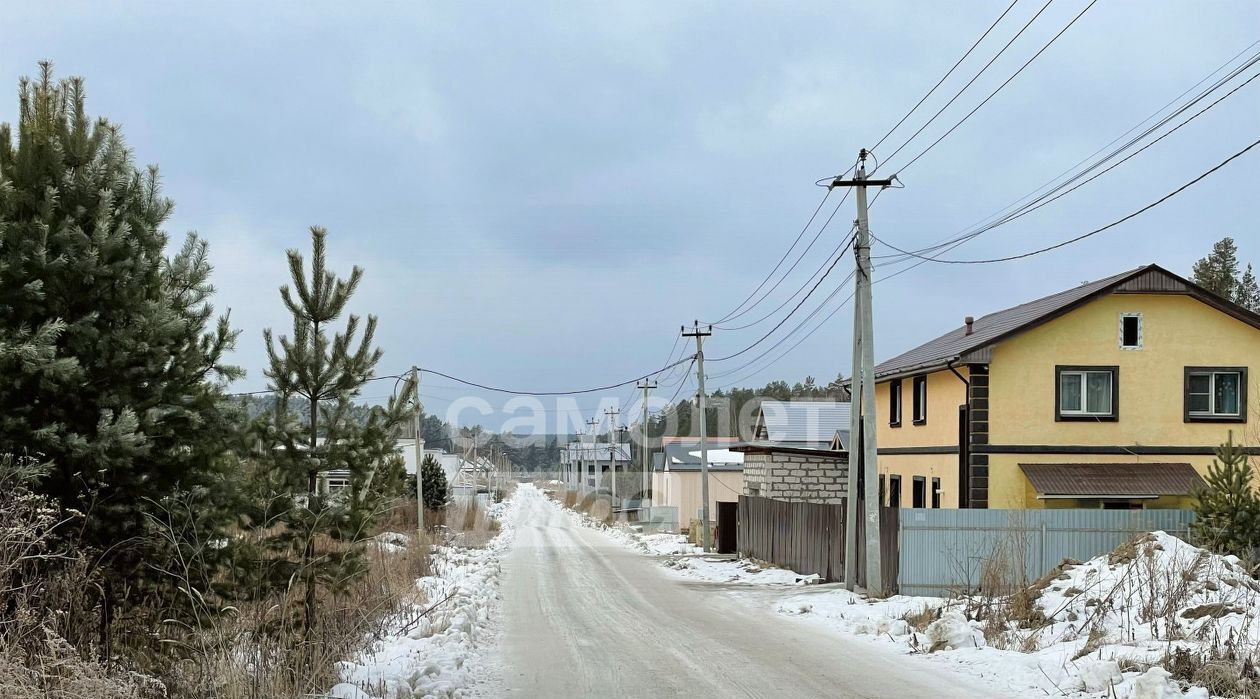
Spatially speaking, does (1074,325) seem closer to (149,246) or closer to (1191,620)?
(1191,620)

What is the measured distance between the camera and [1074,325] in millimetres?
23734

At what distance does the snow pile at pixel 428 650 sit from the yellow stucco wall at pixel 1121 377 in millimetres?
11965

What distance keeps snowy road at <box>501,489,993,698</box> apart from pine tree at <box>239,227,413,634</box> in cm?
241

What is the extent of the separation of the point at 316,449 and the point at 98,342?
7.54 ft

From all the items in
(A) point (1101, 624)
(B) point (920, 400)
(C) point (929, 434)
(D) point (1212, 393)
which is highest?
(D) point (1212, 393)

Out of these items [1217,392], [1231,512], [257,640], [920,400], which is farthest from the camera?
[920,400]

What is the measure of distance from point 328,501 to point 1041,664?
7.54 meters

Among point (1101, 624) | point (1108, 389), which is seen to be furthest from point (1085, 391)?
point (1101, 624)

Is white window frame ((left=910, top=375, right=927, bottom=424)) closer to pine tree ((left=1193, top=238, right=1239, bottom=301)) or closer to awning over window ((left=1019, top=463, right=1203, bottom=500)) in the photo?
awning over window ((left=1019, top=463, right=1203, bottom=500))

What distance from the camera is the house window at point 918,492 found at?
2716 cm

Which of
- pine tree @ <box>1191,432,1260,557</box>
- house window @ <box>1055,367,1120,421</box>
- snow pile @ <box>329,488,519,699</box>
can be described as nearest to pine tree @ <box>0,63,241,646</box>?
snow pile @ <box>329,488,519,699</box>

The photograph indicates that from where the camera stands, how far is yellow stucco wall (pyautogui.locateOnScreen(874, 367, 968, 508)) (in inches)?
976

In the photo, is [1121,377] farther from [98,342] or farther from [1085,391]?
[98,342]

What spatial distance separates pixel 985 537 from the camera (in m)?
19.8
